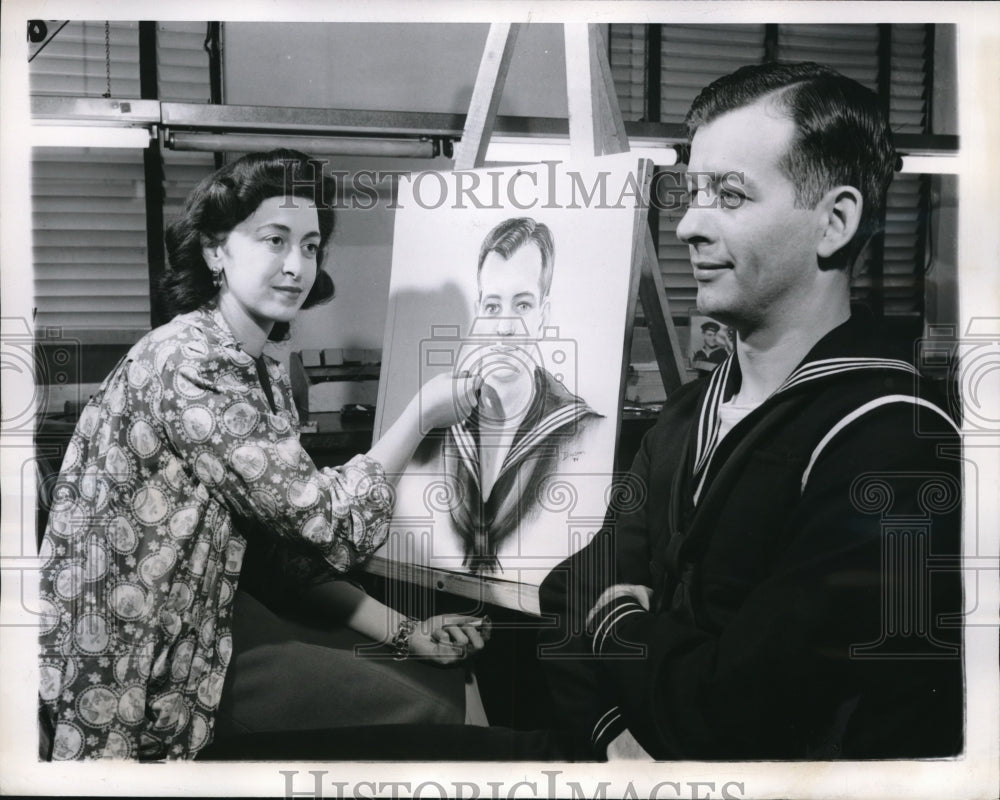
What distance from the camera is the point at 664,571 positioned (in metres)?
2.73

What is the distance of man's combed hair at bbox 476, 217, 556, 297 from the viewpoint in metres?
2.75

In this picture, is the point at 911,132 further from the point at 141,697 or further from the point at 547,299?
the point at 141,697

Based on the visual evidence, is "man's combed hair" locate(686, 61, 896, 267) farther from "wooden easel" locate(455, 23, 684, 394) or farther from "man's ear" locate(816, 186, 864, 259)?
"wooden easel" locate(455, 23, 684, 394)

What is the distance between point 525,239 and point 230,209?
2.64 ft

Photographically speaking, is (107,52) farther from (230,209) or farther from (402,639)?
(402,639)

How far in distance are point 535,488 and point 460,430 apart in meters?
0.26

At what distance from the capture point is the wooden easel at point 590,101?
8.96 feet

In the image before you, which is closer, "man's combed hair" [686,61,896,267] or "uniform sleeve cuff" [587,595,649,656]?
"man's combed hair" [686,61,896,267]

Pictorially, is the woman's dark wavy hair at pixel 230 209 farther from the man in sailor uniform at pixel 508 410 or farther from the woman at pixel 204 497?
the man in sailor uniform at pixel 508 410

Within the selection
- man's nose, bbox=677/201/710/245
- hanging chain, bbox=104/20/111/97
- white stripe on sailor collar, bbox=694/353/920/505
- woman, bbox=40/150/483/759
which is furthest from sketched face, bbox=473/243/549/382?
hanging chain, bbox=104/20/111/97

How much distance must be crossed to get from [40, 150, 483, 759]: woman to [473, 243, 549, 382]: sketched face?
13cm

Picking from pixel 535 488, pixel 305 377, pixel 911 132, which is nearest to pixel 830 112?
pixel 911 132

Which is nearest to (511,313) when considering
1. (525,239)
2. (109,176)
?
(525,239)

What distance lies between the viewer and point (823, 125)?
8.75ft
